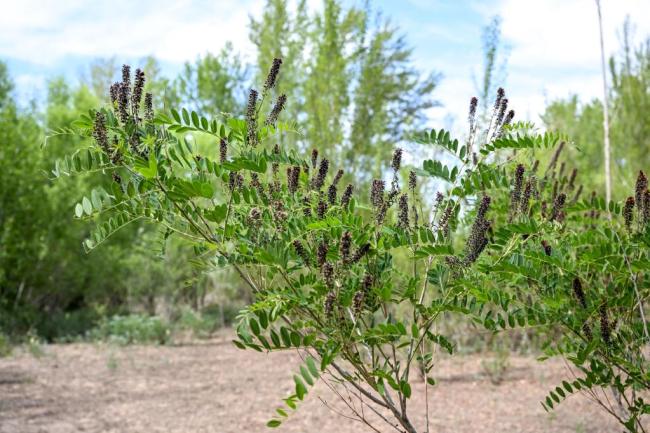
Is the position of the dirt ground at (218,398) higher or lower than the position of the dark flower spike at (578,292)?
lower

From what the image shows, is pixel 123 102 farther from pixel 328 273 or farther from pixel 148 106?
pixel 328 273

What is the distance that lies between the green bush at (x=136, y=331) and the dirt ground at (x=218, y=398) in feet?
5.07

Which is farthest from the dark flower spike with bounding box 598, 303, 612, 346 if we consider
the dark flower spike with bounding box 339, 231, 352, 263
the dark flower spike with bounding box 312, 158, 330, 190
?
the dark flower spike with bounding box 312, 158, 330, 190

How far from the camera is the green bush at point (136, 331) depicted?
12.5 meters

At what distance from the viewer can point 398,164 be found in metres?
2.33

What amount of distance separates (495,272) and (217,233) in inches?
37.2

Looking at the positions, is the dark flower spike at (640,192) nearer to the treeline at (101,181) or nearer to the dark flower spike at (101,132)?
the dark flower spike at (101,132)

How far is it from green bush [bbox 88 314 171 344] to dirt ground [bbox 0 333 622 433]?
60.8 inches

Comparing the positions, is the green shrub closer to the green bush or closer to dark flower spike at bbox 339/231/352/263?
the green bush

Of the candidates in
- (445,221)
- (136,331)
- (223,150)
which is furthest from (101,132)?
(136,331)

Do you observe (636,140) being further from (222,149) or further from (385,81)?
(222,149)

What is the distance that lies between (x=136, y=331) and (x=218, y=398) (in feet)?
17.3

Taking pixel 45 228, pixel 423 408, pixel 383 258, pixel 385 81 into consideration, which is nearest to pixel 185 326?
pixel 45 228

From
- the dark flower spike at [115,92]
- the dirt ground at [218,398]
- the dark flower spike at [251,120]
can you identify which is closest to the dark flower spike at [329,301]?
the dark flower spike at [251,120]
